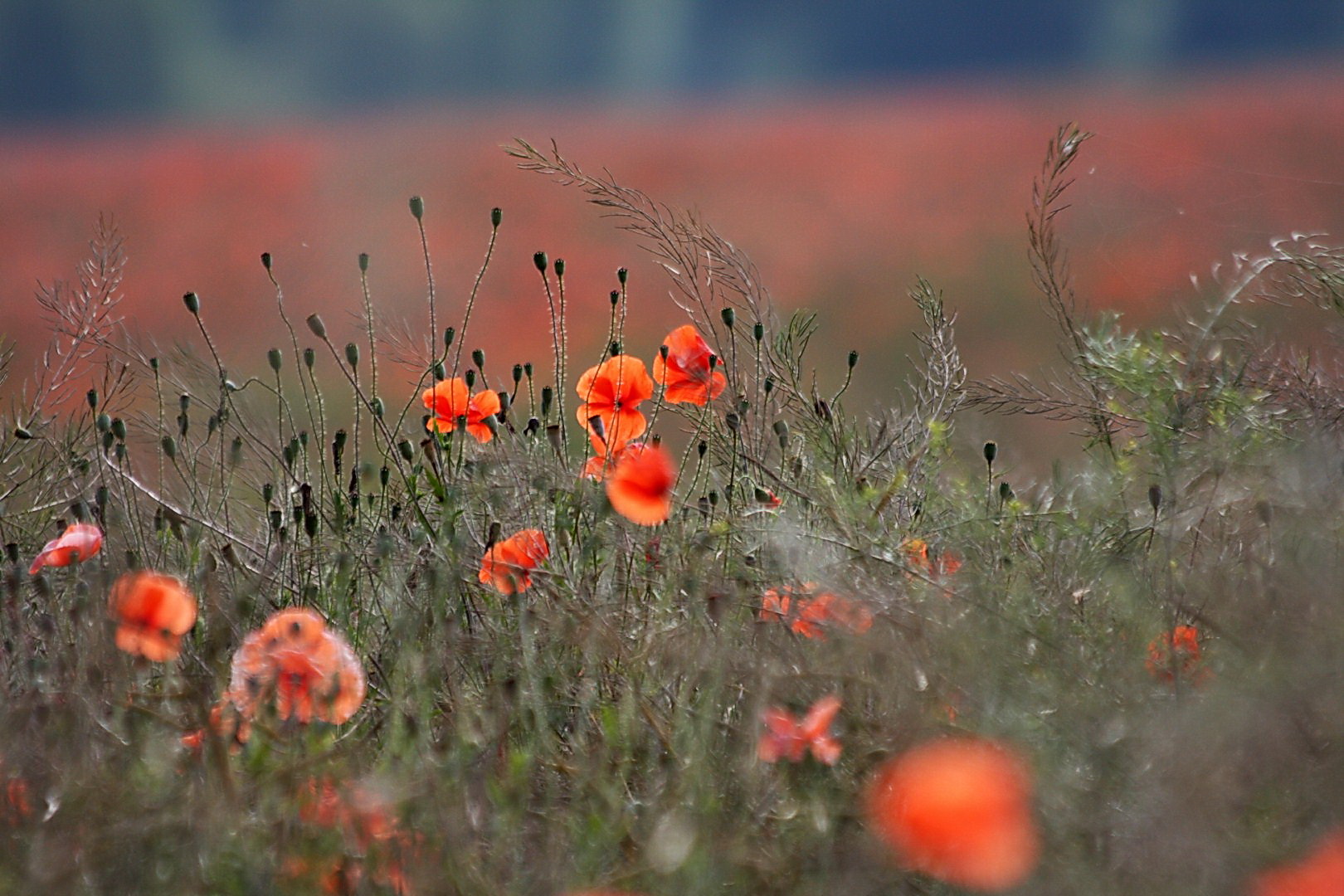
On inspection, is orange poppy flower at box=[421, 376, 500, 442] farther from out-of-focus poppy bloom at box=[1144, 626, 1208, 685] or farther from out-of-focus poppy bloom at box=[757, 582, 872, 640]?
out-of-focus poppy bloom at box=[1144, 626, 1208, 685]

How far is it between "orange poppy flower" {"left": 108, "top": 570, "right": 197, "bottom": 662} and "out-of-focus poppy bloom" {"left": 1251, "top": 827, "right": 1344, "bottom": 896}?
2.96ft

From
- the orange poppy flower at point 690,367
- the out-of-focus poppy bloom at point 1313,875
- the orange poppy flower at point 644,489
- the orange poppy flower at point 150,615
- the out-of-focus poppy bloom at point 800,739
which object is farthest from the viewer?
the orange poppy flower at point 690,367

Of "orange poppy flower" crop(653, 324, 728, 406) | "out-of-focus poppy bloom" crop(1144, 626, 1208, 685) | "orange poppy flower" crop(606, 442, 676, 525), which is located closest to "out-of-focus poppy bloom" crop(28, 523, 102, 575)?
"orange poppy flower" crop(606, 442, 676, 525)

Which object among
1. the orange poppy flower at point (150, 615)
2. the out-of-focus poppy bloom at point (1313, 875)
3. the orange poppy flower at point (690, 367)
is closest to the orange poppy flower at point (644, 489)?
the orange poppy flower at point (690, 367)

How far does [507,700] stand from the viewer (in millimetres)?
1193

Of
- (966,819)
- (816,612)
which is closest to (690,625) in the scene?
(816,612)

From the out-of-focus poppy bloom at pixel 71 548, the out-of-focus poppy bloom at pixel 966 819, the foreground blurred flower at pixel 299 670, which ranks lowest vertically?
the out-of-focus poppy bloom at pixel 71 548

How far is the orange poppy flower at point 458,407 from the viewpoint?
1.68m

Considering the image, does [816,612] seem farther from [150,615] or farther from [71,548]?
[71,548]

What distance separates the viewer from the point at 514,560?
1420mm

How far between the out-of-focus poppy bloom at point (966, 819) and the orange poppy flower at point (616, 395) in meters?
0.81

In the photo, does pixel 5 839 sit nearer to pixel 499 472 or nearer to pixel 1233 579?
pixel 499 472

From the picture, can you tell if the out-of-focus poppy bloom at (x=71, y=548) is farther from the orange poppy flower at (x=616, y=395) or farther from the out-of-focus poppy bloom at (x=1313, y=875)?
the out-of-focus poppy bloom at (x=1313, y=875)

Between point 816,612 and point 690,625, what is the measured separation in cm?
12
